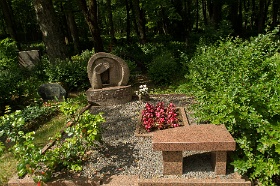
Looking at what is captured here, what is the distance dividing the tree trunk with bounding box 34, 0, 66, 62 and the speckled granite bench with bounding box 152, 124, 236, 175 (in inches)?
378

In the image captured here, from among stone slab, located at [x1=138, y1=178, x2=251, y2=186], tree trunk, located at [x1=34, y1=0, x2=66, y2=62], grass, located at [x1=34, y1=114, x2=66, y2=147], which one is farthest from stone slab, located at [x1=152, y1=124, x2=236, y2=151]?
tree trunk, located at [x1=34, y1=0, x2=66, y2=62]

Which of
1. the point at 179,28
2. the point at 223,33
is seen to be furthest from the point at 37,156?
the point at 179,28

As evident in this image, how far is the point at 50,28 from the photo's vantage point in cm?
1159

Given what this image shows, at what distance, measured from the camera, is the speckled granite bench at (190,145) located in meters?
3.75

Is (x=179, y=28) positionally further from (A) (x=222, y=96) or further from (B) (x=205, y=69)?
(A) (x=222, y=96)

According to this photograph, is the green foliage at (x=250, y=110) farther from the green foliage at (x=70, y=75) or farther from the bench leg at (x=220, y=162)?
the green foliage at (x=70, y=75)

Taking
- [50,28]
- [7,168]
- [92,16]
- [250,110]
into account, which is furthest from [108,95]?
[92,16]

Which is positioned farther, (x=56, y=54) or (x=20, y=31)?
(x=20, y=31)

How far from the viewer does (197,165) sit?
420 centimetres

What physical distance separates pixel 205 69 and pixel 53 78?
7.55m

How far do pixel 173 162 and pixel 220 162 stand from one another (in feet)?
2.51

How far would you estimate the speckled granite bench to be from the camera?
148 inches

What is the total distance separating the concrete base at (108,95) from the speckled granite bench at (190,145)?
412 centimetres

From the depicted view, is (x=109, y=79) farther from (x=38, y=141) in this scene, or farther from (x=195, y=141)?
(x=195, y=141)
